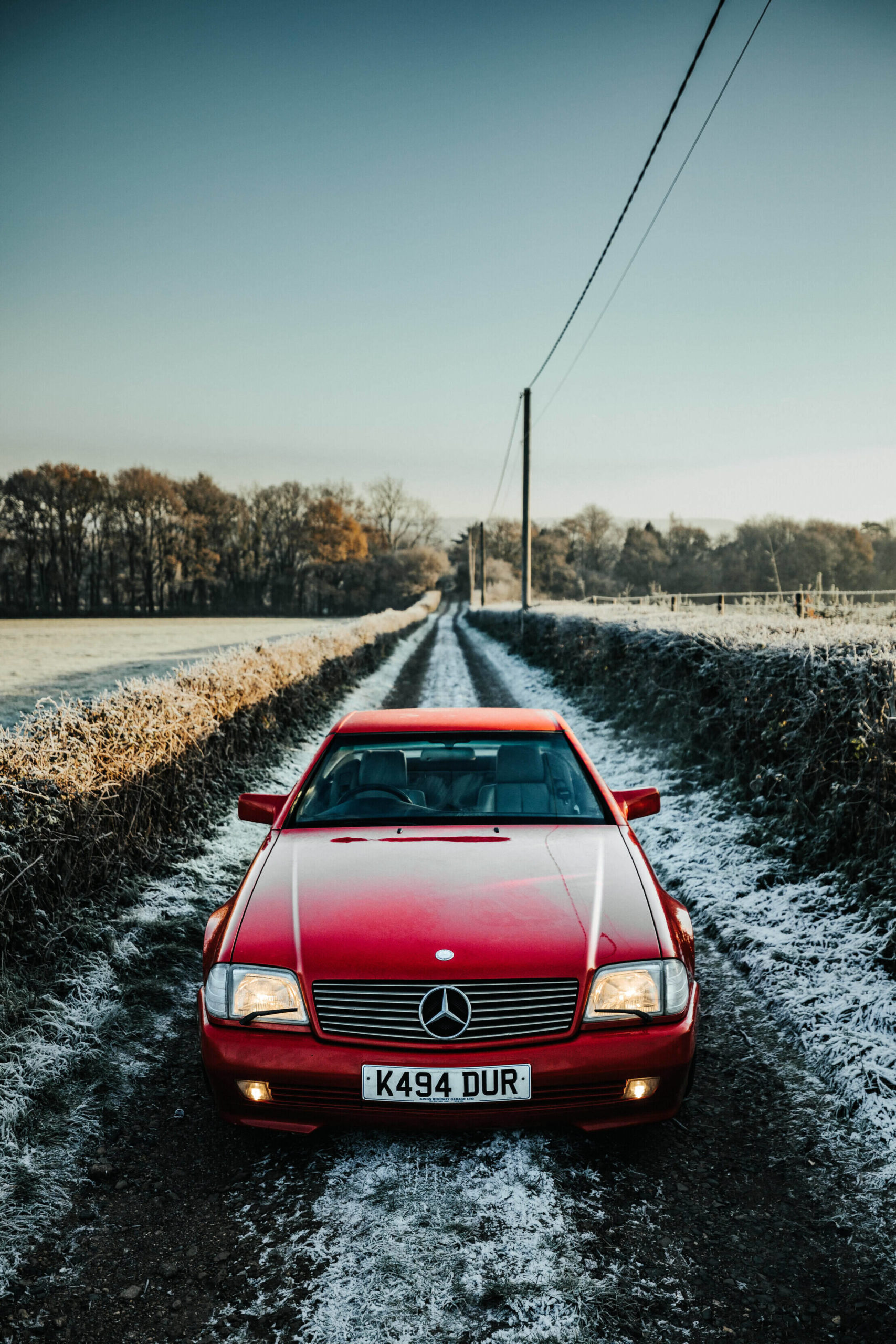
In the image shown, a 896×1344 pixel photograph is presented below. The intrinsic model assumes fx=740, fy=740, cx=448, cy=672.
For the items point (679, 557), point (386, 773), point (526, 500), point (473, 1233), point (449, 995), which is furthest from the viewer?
point (679, 557)

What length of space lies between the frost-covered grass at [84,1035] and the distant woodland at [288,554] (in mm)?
56336

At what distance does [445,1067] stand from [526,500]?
23.9 metres

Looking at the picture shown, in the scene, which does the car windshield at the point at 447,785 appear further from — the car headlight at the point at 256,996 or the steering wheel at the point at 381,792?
the car headlight at the point at 256,996

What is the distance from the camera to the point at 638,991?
248cm

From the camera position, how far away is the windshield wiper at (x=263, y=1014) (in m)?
2.44

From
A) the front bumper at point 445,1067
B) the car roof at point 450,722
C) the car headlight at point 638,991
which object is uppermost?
the car roof at point 450,722

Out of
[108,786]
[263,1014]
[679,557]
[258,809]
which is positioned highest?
[679,557]

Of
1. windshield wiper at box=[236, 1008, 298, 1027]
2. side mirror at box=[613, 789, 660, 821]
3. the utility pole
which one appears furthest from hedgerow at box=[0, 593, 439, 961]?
the utility pole

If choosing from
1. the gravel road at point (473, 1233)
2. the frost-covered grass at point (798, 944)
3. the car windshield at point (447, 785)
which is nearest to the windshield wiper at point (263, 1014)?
the gravel road at point (473, 1233)

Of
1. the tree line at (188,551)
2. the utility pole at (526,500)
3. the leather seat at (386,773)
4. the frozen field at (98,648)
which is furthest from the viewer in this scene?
the tree line at (188,551)

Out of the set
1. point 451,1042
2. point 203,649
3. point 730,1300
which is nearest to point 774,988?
point 730,1300

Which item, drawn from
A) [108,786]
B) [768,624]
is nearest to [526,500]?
[768,624]

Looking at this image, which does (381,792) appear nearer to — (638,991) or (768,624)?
(638,991)

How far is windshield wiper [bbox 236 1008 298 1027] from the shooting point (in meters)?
2.44
